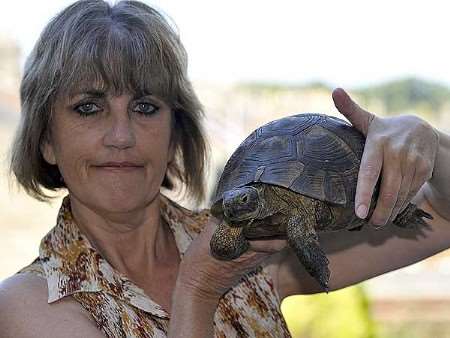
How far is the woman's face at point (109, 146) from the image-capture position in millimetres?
1833

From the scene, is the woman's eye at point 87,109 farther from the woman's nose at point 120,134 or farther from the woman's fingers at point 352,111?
the woman's fingers at point 352,111

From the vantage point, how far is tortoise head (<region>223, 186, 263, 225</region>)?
149 cm

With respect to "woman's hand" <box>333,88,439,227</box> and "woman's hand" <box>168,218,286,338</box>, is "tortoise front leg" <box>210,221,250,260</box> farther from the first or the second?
"woman's hand" <box>333,88,439,227</box>

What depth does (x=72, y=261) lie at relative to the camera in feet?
6.05

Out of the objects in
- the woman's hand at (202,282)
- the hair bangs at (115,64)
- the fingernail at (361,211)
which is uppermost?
the hair bangs at (115,64)

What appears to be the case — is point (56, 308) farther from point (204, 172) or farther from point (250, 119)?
point (250, 119)

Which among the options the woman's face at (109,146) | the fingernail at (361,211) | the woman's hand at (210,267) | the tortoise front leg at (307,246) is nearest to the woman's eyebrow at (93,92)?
the woman's face at (109,146)

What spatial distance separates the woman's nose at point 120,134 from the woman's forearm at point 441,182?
0.71 m

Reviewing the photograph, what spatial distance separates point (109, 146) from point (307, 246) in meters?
0.57

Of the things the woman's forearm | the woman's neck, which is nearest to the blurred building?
the woman's neck

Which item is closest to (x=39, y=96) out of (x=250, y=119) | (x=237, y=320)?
(x=237, y=320)

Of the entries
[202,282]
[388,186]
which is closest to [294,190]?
[388,186]

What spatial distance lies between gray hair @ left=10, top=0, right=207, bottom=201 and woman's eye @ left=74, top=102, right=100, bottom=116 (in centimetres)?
4

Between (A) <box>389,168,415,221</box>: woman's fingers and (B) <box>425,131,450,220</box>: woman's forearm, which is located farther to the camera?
(B) <box>425,131,450,220</box>: woman's forearm
